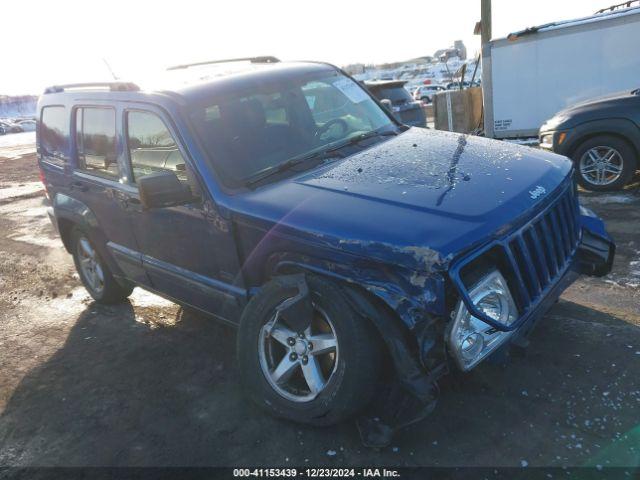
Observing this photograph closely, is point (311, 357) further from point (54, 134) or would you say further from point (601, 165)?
point (601, 165)

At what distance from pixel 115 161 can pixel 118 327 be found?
1594 mm

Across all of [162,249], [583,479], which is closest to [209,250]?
[162,249]

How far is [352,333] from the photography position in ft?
8.31

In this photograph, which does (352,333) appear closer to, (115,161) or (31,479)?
(31,479)

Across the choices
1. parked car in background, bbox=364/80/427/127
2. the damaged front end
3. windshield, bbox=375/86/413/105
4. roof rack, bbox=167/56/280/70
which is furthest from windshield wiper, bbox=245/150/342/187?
windshield, bbox=375/86/413/105

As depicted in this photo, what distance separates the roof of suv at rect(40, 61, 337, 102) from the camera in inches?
138

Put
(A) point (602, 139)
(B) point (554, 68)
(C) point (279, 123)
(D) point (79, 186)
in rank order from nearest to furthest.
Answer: (C) point (279, 123) → (D) point (79, 186) → (A) point (602, 139) → (B) point (554, 68)

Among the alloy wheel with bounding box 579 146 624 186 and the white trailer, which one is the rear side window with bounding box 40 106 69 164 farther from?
the white trailer

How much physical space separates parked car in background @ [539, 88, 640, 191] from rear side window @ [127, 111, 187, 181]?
5637mm

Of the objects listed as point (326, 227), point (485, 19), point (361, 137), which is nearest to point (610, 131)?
point (361, 137)

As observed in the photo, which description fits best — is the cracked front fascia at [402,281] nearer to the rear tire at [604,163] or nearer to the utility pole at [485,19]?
the rear tire at [604,163]

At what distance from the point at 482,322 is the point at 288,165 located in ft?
5.08

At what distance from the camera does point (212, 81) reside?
3648 millimetres

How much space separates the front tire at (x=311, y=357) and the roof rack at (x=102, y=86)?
1947 millimetres
